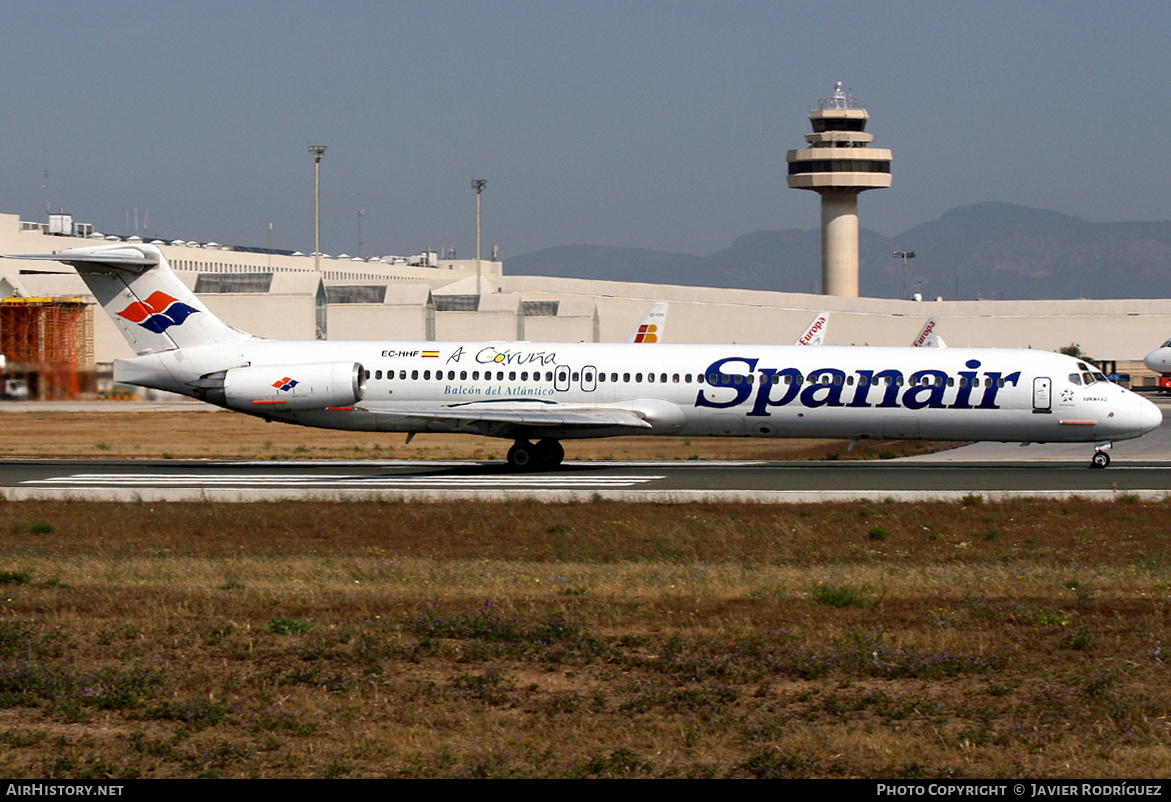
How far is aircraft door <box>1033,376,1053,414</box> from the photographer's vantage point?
32125 millimetres

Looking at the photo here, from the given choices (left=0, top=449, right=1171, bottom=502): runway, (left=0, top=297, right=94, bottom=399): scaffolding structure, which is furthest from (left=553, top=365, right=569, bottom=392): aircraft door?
(left=0, top=297, right=94, bottom=399): scaffolding structure

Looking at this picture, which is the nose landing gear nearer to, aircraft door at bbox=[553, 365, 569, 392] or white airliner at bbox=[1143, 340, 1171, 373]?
aircraft door at bbox=[553, 365, 569, 392]

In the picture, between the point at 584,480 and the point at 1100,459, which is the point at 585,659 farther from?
the point at 1100,459

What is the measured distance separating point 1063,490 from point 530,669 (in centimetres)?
1996

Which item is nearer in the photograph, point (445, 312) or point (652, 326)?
point (652, 326)

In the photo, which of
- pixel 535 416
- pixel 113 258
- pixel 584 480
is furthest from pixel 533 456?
pixel 113 258

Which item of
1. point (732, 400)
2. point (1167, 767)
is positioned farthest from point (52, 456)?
point (1167, 767)

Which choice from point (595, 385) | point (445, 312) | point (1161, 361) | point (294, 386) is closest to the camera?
point (294, 386)

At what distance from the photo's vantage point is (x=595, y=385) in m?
33.3

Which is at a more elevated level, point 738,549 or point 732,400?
point 732,400

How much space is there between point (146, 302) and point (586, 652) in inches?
986

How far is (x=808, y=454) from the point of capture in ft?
134

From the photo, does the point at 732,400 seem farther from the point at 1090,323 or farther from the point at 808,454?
the point at 1090,323

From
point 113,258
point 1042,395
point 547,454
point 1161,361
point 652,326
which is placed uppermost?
point 113,258
